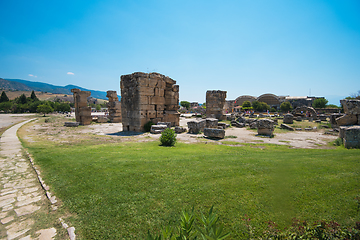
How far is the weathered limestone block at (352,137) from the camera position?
717cm

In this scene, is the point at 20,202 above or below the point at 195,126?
below

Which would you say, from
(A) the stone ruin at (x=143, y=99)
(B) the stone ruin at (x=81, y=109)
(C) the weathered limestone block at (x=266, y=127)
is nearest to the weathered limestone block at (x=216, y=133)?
(C) the weathered limestone block at (x=266, y=127)

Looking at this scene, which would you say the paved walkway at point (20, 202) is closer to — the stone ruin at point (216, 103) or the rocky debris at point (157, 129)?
the rocky debris at point (157, 129)

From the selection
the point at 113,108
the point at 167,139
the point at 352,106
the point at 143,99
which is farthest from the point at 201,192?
the point at 113,108

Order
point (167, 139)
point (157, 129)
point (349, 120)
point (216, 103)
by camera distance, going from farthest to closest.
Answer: point (216, 103) < point (157, 129) < point (349, 120) < point (167, 139)

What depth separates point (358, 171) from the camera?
12.0 ft

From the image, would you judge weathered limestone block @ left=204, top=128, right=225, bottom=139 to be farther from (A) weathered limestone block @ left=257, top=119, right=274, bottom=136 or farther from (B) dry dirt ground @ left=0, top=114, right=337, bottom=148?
(A) weathered limestone block @ left=257, top=119, right=274, bottom=136

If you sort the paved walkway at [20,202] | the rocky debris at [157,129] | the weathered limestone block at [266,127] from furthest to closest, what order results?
the rocky debris at [157,129] < the weathered limestone block at [266,127] < the paved walkway at [20,202]

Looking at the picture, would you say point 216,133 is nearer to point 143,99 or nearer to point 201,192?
point 143,99

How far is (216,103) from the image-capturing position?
22.9 m

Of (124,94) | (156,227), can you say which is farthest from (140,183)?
(124,94)

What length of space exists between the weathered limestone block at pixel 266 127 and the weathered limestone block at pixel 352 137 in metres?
4.35

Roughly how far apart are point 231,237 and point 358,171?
137 inches

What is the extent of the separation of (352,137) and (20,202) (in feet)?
37.2
